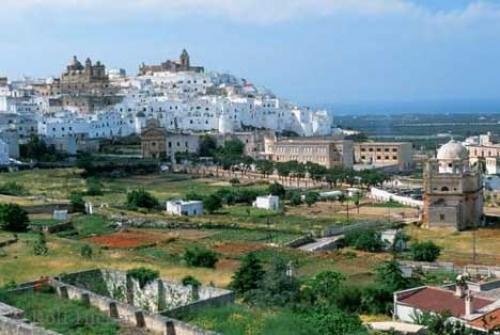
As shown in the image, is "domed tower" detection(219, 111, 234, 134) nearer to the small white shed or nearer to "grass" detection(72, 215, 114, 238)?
"grass" detection(72, 215, 114, 238)

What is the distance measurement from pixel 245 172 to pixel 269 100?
24.8 meters

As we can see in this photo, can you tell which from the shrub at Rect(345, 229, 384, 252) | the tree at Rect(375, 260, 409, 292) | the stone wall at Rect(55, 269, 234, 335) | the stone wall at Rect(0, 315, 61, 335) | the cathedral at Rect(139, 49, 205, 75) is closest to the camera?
the stone wall at Rect(0, 315, 61, 335)

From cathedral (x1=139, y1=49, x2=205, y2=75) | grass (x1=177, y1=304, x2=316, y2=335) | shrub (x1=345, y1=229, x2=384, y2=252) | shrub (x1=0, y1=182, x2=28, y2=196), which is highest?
cathedral (x1=139, y1=49, x2=205, y2=75)

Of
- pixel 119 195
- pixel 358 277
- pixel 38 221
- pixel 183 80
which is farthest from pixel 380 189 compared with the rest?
pixel 183 80

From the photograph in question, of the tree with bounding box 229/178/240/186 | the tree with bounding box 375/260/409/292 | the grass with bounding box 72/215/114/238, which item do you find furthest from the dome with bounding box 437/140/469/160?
the tree with bounding box 375/260/409/292

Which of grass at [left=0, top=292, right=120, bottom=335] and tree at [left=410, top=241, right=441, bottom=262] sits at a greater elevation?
grass at [left=0, top=292, right=120, bottom=335]

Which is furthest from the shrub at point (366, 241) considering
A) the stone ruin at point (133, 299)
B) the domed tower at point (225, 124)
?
the domed tower at point (225, 124)

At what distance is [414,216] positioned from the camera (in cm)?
4291

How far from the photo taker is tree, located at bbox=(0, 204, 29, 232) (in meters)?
33.2

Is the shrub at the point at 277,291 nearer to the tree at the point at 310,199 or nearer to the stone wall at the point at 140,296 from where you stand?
the stone wall at the point at 140,296

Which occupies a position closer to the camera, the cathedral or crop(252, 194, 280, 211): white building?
crop(252, 194, 280, 211): white building

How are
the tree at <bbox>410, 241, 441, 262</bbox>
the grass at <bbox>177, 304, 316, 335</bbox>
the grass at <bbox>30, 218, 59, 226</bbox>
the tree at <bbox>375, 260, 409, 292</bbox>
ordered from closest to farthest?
the grass at <bbox>177, 304, 316, 335</bbox>
the tree at <bbox>375, 260, 409, 292</bbox>
the tree at <bbox>410, 241, 441, 262</bbox>
the grass at <bbox>30, 218, 59, 226</bbox>

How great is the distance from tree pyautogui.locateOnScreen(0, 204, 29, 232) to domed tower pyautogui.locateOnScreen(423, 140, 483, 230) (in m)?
18.1

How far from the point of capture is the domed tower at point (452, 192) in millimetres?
40125
